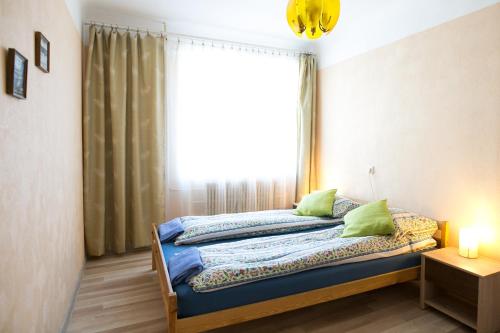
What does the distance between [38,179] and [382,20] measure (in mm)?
3523

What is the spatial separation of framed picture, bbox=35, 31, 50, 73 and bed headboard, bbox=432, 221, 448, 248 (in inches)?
126

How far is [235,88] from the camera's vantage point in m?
3.97

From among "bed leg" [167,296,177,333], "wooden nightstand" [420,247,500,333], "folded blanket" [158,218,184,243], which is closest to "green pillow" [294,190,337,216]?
"wooden nightstand" [420,247,500,333]

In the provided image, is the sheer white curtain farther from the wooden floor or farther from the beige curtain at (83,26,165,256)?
the wooden floor

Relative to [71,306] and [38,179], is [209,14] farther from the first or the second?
[71,306]

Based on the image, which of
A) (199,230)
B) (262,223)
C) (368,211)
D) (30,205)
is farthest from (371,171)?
(30,205)

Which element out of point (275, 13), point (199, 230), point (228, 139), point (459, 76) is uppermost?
point (275, 13)

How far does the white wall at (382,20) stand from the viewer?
8.80 feet

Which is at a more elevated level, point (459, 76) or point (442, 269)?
point (459, 76)

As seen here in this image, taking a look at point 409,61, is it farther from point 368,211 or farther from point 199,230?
point 199,230

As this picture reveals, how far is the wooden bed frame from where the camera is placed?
179 cm

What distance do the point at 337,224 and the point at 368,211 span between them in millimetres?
540

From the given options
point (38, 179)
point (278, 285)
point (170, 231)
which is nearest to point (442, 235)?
A: point (278, 285)

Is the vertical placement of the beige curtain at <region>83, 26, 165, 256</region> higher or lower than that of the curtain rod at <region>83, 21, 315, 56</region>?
lower
